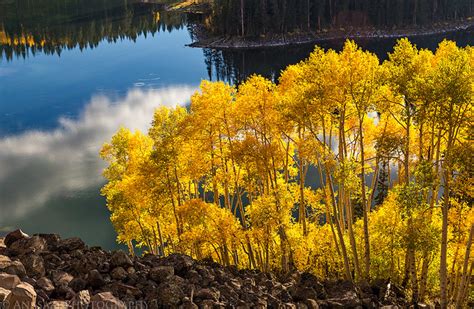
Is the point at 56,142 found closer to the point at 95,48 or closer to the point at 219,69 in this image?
the point at 219,69

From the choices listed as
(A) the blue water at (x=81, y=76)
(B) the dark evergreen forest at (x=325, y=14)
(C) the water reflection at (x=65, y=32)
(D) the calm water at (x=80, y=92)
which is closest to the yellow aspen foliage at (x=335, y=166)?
(D) the calm water at (x=80, y=92)

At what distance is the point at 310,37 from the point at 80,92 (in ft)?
246

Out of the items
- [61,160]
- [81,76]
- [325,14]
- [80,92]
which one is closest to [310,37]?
[325,14]

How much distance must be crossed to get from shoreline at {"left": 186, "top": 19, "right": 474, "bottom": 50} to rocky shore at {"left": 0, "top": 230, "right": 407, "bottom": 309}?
12268 centimetres

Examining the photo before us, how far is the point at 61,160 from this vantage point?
212ft

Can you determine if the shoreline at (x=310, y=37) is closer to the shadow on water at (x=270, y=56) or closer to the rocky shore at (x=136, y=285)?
the shadow on water at (x=270, y=56)

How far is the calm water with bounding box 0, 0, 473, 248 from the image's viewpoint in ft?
177

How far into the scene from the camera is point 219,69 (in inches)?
4624

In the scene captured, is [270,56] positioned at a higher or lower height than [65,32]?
lower

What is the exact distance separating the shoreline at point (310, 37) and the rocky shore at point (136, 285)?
12268 centimetres

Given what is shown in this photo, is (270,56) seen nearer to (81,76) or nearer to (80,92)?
(81,76)

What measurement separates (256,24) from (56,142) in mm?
87663

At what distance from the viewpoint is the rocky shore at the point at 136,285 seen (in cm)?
1551

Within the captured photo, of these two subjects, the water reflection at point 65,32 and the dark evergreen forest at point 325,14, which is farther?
the water reflection at point 65,32
